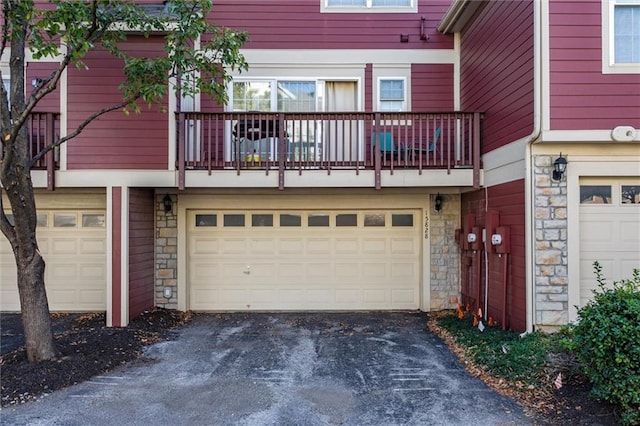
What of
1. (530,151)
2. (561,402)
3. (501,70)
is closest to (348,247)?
(530,151)

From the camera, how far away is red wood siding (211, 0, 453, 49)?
8.00m

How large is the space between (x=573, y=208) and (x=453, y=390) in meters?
2.87

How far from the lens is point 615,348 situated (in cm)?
348

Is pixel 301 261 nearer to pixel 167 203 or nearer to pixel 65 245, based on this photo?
pixel 167 203

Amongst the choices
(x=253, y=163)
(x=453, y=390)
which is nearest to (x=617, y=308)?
(x=453, y=390)

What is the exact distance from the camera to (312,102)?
8.06 metres

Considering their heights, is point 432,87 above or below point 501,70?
above

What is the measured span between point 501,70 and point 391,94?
2.35m

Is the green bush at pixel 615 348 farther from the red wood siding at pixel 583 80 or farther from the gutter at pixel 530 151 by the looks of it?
the red wood siding at pixel 583 80

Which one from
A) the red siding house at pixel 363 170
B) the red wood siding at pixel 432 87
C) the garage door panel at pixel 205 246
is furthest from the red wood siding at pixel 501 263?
the garage door panel at pixel 205 246

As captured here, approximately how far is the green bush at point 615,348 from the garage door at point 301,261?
4.36 m

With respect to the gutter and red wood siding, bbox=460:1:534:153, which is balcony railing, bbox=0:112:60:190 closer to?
red wood siding, bbox=460:1:534:153

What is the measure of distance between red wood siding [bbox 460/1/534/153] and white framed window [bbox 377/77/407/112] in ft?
3.79

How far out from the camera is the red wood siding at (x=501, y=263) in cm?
555
